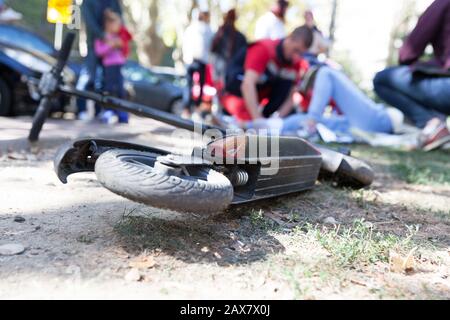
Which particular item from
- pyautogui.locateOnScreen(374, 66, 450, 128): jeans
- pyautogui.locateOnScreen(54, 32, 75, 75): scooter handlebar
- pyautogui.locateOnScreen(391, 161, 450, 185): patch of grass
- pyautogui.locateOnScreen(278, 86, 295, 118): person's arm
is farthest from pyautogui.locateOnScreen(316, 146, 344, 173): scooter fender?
pyautogui.locateOnScreen(278, 86, 295, 118): person's arm

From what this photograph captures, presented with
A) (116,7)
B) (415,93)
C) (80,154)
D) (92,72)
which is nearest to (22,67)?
(92,72)

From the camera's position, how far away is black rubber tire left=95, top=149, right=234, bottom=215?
159 centimetres

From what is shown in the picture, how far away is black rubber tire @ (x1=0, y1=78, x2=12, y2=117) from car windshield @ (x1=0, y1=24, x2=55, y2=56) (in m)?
0.62

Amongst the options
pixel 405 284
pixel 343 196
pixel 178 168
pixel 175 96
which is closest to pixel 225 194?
pixel 178 168

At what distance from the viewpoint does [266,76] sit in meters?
5.82

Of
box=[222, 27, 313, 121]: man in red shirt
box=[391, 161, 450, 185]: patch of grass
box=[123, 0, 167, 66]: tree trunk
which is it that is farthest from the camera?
box=[123, 0, 167, 66]: tree trunk

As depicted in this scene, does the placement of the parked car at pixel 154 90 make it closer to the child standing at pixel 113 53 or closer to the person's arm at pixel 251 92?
the child standing at pixel 113 53

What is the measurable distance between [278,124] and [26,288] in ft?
14.1

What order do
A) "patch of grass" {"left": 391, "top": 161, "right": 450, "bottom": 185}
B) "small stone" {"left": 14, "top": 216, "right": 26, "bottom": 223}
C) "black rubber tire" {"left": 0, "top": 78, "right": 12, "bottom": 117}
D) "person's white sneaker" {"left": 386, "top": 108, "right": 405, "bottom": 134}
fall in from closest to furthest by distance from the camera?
"small stone" {"left": 14, "top": 216, "right": 26, "bottom": 223}
"patch of grass" {"left": 391, "top": 161, "right": 450, "bottom": 185}
"person's white sneaker" {"left": 386, "top": 108, "right": 405, "bottom": 134}
"black rubber tire" {"left": 0, "top": 78, "right": 12, "bottom": 117}

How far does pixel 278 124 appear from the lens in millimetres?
5492

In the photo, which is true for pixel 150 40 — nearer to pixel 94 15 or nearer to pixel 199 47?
pixel 199 47

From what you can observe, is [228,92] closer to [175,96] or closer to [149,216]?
[149,216]

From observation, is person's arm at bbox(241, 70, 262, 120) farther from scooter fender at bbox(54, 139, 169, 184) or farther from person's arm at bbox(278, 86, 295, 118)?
scooter fender at bbox(54, 139, 169, 184)
